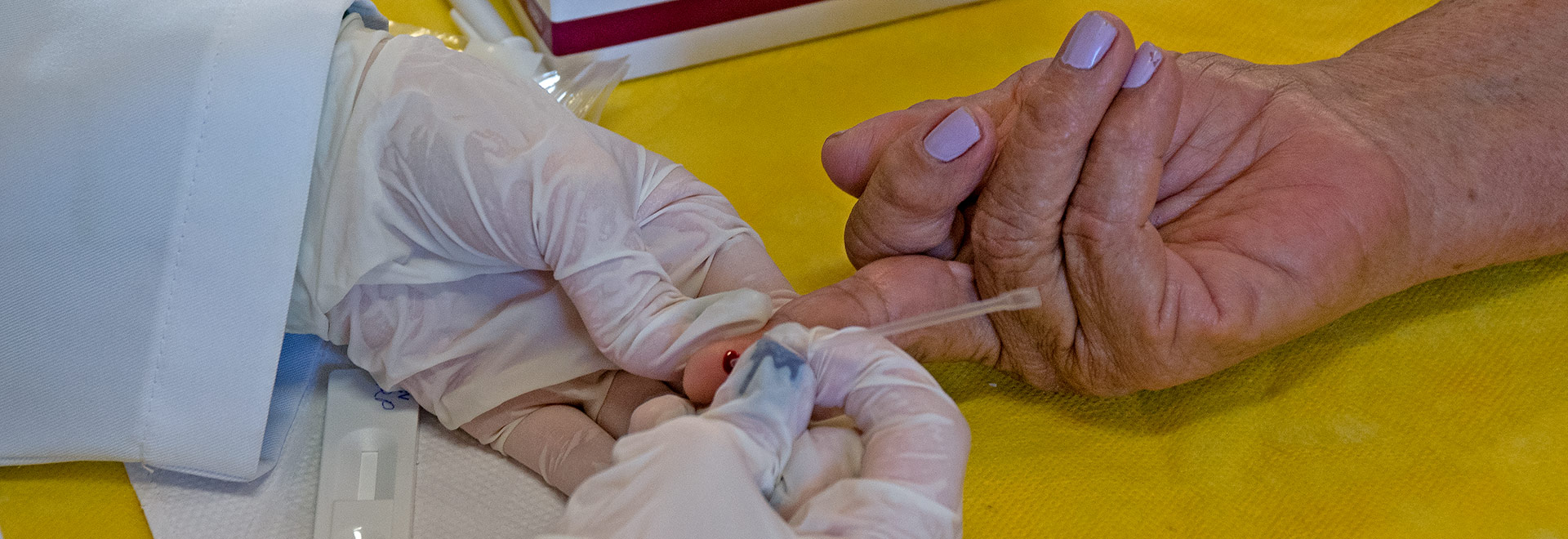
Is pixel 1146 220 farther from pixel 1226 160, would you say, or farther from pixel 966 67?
pixel 966 67

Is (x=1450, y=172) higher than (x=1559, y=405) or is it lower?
higher

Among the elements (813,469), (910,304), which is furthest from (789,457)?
(910,304)

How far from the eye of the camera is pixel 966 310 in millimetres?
905

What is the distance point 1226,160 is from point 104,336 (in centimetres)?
100

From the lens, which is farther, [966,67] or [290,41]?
[966,67]

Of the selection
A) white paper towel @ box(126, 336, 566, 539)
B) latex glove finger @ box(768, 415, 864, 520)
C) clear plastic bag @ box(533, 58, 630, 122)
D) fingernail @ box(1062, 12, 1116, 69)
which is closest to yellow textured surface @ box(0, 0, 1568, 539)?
white paper towel @ box(126, 336, 566, 539)

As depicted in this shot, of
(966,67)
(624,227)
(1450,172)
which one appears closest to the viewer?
(624,227)

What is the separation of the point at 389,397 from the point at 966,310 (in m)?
0.56

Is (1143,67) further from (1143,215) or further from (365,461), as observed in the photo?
(365,461)

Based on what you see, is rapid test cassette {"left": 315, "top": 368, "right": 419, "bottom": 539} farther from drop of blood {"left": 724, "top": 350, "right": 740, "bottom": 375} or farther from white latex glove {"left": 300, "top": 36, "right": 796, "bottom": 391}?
drop of blood {"left": 724, "top": 350, "right": 740, "bottom": 375}

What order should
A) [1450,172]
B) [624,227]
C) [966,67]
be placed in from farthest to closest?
[966,67] → [1450,172] → [624,227]

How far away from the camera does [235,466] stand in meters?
0.94

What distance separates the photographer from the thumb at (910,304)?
2.95ft

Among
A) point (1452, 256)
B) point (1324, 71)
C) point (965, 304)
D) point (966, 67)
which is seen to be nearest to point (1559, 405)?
point (1452, 256)
